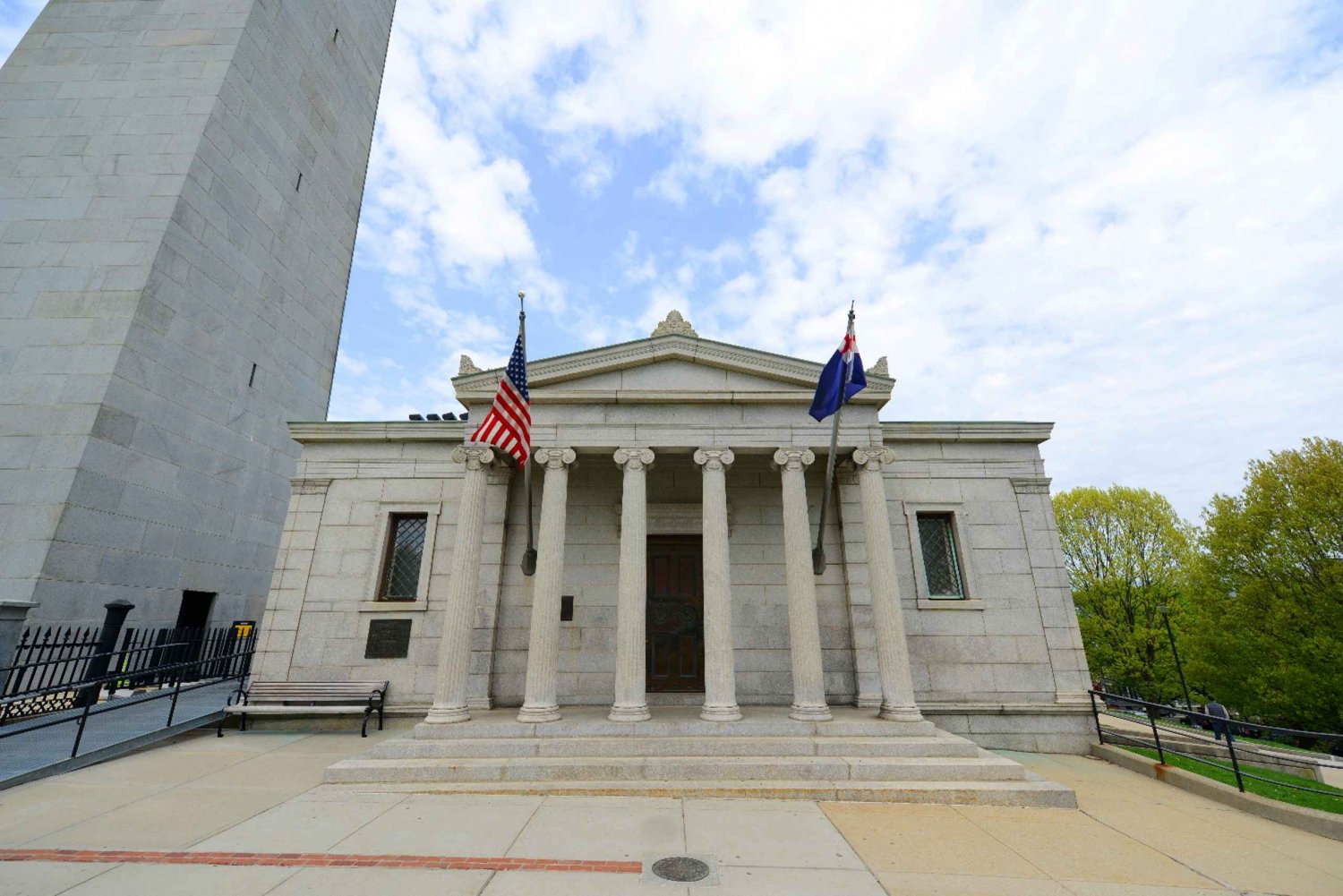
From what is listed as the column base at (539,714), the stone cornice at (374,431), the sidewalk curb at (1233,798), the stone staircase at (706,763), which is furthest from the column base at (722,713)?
the stone cornice at (374,431)

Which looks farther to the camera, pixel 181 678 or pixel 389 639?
pixel 389 639

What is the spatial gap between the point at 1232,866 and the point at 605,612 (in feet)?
32.7

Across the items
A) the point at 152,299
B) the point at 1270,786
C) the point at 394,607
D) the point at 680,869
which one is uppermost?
the point at 152,299

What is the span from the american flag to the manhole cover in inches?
260

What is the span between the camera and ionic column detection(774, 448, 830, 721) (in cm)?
993

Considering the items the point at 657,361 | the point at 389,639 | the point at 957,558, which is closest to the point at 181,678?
the point at 389,639

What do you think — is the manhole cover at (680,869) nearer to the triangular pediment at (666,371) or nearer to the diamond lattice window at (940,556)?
the triangular pediment at (666,371)

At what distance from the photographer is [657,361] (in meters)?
11.8

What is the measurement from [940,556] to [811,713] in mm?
5408

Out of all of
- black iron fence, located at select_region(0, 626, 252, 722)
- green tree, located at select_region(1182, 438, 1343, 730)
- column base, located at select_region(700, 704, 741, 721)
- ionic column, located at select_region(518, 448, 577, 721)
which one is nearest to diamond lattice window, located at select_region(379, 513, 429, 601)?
black iron fence, located at select_region(0, 626, 252, 722)

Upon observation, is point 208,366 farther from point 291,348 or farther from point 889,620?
point 889,620

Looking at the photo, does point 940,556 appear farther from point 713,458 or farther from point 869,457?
point 713,458

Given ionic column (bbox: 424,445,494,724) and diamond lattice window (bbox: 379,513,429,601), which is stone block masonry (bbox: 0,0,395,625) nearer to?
diamond lattice window (bbox: 379,513,429,601)

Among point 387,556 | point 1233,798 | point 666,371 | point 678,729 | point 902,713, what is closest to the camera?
point 1233,798
